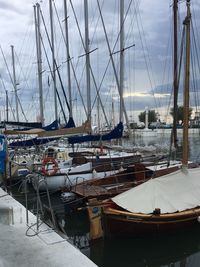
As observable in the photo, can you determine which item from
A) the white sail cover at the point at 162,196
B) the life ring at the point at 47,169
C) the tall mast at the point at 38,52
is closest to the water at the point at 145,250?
the white sail cover at the point at 162,196

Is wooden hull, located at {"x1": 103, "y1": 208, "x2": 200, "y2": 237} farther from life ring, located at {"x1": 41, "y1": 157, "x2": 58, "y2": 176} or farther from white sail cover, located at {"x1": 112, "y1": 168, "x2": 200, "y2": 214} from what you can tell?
life ring, located at {"x1": 41, "y1": 157, "x2": 58, "y2": 176}

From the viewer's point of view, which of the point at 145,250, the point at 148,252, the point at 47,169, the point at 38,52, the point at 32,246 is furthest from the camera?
the point at 38,52

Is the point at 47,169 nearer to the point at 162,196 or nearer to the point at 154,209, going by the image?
the point at 162,196

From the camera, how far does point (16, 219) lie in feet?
22.1

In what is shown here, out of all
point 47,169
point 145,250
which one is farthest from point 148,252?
point 47,169

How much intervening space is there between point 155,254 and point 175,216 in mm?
1086

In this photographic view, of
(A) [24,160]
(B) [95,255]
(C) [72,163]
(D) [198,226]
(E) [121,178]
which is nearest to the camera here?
(B) [95,255]

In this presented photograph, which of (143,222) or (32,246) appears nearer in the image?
(32,246)

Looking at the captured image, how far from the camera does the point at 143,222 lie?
353 inches

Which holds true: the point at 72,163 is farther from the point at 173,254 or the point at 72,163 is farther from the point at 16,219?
the point at 16,219

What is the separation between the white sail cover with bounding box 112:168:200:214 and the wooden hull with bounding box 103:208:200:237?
160 millimetres

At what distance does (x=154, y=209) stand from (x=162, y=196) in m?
0.50

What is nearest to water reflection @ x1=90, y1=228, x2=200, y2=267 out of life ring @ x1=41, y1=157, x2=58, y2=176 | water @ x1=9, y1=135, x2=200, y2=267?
water @ x1=9, y1=135, x2=200, y2=267

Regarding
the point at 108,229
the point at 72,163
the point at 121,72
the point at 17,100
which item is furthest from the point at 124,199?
the point at 17,100
